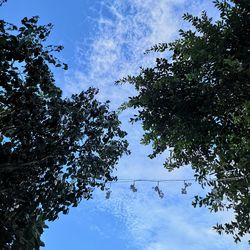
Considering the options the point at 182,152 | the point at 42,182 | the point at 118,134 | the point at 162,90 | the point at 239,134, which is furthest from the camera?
the point at 118,134

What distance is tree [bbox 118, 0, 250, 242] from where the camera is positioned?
641 cm

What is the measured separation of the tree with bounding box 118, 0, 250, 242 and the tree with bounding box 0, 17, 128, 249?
1.82 metres

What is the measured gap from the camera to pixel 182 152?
7.91 metres

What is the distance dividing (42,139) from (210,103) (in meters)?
3.63

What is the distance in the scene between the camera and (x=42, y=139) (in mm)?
8023

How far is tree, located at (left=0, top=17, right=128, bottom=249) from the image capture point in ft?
22.5

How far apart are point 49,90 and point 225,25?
366 cm

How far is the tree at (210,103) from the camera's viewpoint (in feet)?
21.0

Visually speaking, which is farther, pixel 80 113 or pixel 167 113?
pixel 80 113

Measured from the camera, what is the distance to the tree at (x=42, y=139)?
6.86 m

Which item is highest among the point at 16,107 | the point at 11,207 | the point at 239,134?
the point at 16,107

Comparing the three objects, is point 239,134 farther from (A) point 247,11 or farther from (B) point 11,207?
(B) point 11,207

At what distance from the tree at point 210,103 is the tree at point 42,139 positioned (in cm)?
182

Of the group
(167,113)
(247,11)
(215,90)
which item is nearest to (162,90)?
(167,113)
